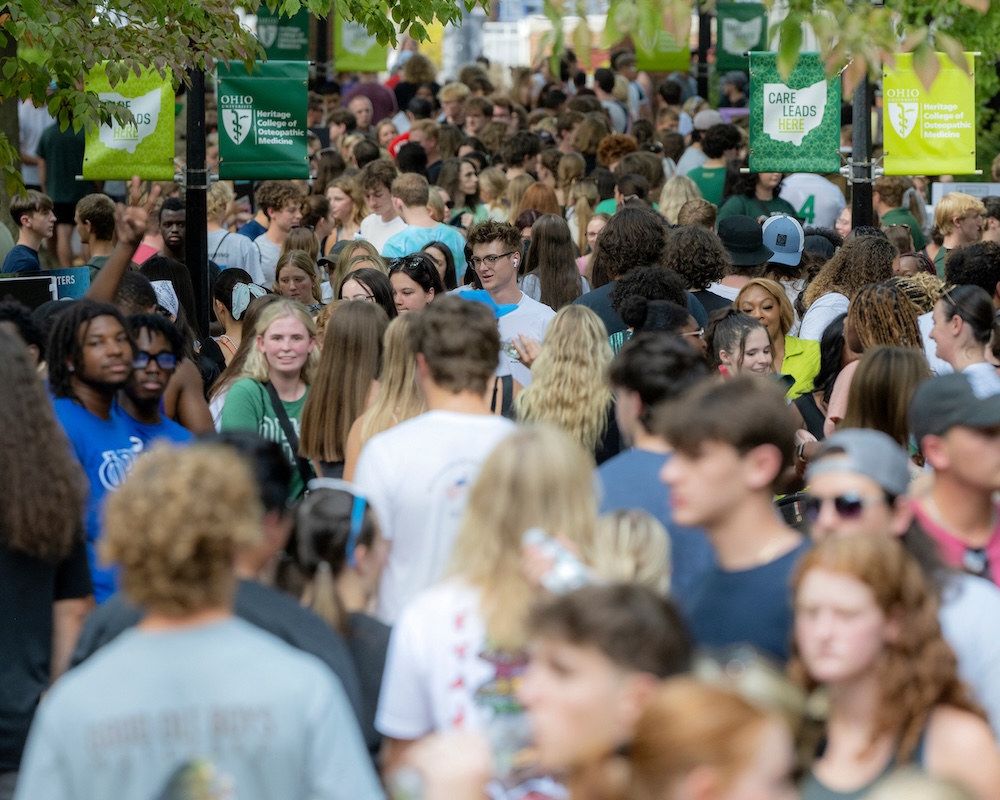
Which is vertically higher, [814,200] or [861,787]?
[814,200]

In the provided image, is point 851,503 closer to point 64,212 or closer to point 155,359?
point 155,359

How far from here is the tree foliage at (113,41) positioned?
8398 mm

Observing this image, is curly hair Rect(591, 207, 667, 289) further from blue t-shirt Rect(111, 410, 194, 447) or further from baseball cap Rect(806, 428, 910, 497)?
baseball cap Rect(806, 428, 910, 497)

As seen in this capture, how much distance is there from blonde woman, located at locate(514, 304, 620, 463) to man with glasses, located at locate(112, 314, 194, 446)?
135 centimetres

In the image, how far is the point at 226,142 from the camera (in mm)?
10414

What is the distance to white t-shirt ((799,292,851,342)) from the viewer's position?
8367mm

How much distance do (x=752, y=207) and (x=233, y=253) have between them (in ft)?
13.1

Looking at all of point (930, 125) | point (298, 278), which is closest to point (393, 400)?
point (298, 278)

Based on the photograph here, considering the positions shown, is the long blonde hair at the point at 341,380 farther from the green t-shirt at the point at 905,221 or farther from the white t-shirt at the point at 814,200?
the white t-shirt at the point at 814,200

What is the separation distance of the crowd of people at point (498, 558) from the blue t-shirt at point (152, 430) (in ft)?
0.16

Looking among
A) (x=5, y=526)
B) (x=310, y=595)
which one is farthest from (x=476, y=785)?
(x=5, y=526)

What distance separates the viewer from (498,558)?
142 inches

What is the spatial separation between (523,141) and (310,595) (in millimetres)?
10749

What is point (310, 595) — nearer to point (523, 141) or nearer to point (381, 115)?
point (523, 141)
